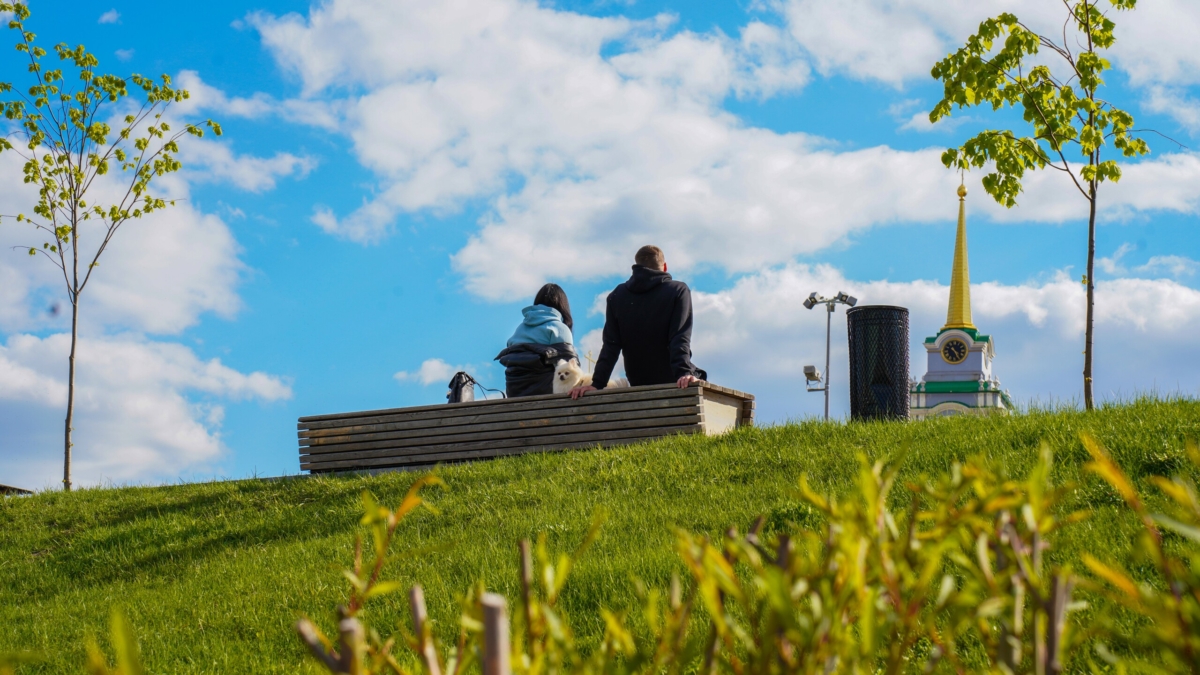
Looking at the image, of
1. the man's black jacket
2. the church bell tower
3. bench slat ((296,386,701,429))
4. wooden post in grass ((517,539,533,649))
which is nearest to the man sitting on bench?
the man's black jacket

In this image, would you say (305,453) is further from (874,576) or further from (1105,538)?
(874,576)

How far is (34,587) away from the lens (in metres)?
8.30

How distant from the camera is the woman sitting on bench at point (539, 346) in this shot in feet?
40.3

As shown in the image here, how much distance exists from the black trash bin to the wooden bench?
160 cm

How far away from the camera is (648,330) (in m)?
10.8

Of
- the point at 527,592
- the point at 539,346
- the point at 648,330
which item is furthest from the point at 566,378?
the point at 527,592

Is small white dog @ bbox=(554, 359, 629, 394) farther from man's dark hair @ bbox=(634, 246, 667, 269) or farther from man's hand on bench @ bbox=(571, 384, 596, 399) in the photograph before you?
man's dark hair @ bbox=(634, 246, 667, 269)

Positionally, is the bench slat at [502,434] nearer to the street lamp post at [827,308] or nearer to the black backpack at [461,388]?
the black backpack at [461,388]

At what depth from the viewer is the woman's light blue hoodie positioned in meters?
12.3

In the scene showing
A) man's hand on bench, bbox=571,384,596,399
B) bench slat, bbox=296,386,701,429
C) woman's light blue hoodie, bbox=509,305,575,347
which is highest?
woman's light blue hoodie, bbox=509,305,575,347

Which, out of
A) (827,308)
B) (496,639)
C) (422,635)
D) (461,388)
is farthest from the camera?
(827,308)

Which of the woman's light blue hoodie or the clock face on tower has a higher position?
the clock face on tower

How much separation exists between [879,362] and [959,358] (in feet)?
205

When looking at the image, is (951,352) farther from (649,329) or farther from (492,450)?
(492,450)
